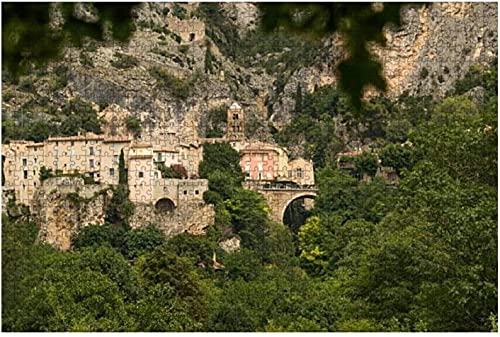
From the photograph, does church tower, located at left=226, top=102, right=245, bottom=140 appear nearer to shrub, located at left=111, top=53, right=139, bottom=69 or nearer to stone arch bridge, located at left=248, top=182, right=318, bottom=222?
shrub, located at left=111, top=53, right=139, bottom=69

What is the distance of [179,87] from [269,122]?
220 inches

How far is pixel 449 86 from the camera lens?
58.7 metres

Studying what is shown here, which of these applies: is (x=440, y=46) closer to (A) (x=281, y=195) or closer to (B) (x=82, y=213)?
(A) (x=281, y=195)

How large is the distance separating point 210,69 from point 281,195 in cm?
1880

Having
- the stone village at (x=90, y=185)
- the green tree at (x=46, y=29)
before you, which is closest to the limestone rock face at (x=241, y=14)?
the stone village at (x=90, y=185)

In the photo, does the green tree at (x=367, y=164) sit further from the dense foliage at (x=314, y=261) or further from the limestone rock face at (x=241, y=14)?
the limestone rock face at (x=241, y=14)

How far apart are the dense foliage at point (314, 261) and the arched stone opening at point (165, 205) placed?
123cm

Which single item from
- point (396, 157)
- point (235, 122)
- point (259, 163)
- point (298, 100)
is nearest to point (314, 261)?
point (259, 163)

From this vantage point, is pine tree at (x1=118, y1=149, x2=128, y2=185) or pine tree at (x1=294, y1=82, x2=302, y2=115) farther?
pine tree at (x1=294, y1=82, x2=302, y2=115)

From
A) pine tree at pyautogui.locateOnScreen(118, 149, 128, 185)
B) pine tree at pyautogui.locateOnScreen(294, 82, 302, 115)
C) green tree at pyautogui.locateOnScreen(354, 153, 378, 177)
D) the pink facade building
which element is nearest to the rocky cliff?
pine tree at pyautogui.locateOnScreen(294, 82, 302, 115)

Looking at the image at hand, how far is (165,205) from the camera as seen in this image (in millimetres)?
42156

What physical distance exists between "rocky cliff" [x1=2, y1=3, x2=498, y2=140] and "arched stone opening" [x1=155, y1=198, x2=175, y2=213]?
10.7m

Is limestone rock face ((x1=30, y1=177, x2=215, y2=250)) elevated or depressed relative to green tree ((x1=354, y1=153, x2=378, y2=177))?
depressed

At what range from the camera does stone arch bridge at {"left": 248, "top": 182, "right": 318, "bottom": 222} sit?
1779 inches
